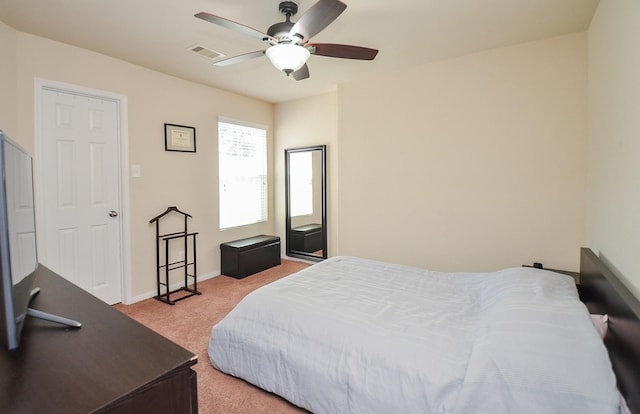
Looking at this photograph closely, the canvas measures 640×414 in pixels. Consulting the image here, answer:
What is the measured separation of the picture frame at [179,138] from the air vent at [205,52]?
1.00 metres

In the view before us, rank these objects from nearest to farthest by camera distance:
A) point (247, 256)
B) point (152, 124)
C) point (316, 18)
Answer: point (316, 18) → point (152, 124) → point (247, 256)

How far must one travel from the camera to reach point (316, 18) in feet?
5.80

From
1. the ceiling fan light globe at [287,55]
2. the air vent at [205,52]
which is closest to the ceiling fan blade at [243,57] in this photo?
the ceiling fan light globe at [287,55]

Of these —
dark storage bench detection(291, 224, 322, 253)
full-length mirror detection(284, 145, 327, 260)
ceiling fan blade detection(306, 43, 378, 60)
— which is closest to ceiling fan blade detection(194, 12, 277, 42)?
ceiling fan blade detection(306, 43, 378, 60)

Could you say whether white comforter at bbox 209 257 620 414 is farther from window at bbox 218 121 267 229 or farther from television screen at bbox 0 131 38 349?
window at bbox 218 121 267 229

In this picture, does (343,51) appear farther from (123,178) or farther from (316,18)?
(123,178)

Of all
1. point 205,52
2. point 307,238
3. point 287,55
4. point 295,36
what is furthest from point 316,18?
point 307,238

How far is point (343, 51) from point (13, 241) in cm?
206

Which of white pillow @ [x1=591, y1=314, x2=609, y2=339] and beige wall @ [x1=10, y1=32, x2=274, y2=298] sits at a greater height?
beige wall @ [x1=10, y1=32, x2=274, y2=298]

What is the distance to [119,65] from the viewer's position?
3.16 meters

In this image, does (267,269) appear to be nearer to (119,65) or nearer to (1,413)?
(119,65)

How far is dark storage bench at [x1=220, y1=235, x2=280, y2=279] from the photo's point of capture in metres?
4.11

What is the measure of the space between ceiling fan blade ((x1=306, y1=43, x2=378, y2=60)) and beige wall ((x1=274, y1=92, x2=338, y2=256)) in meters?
2.11

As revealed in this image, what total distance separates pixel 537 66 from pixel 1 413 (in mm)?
3764
